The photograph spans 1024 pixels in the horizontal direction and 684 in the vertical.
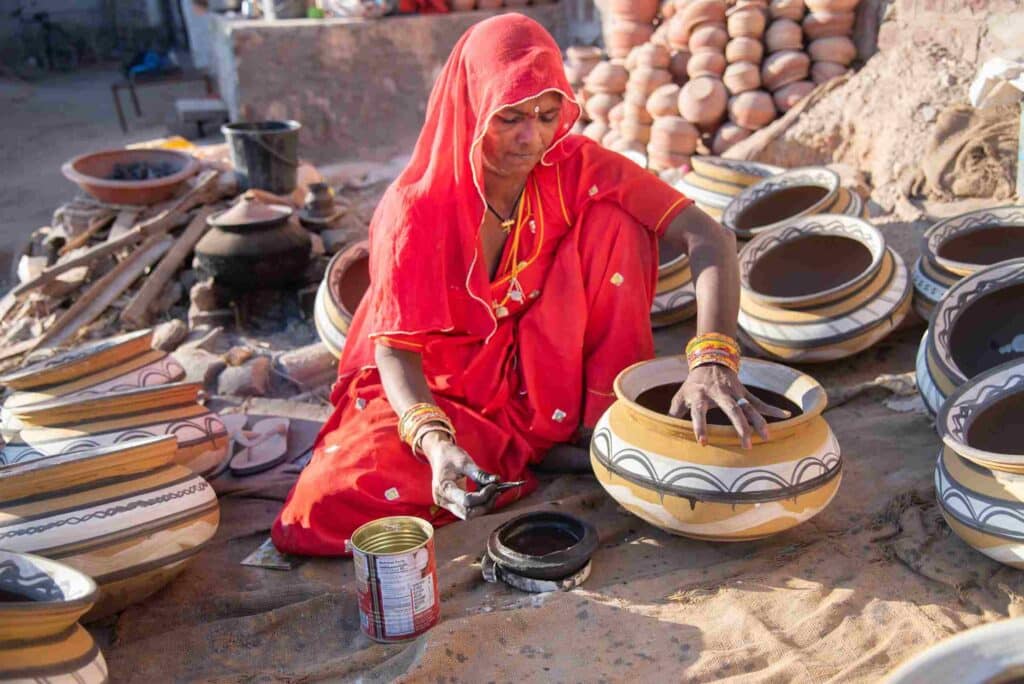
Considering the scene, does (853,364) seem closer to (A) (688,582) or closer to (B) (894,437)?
(B) (894,437)

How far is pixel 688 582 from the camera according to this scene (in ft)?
7.40

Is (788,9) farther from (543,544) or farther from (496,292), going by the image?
(543,544)

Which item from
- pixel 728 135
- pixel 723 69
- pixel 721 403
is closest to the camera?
pixel 721 403

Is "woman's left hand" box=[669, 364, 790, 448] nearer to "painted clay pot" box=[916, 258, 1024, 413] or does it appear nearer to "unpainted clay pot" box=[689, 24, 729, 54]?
"painted clay pot" box=[916, 258, 1024, 413]

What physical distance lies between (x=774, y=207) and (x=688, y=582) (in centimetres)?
230

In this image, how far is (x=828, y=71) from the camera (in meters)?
5.43

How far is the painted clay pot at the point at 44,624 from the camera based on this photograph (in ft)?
5.64

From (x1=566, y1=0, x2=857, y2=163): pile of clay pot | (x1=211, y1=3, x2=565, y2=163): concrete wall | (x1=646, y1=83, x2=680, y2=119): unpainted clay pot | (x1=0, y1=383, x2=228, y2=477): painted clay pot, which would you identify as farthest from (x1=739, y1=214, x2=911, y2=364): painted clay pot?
(x1=211, y1=3, x2=565, y2=163): concrete wall

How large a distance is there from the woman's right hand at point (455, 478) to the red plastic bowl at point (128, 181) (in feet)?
14.3

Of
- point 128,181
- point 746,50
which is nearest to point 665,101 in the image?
point 746,50

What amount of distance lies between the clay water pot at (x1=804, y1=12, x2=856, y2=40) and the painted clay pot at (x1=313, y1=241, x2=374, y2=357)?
294 cm

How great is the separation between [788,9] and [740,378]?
145 inches

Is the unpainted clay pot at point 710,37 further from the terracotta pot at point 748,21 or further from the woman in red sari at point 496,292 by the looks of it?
the woman in red sari at point 496,292

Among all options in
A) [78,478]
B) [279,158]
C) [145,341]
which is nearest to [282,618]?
[78,478]
